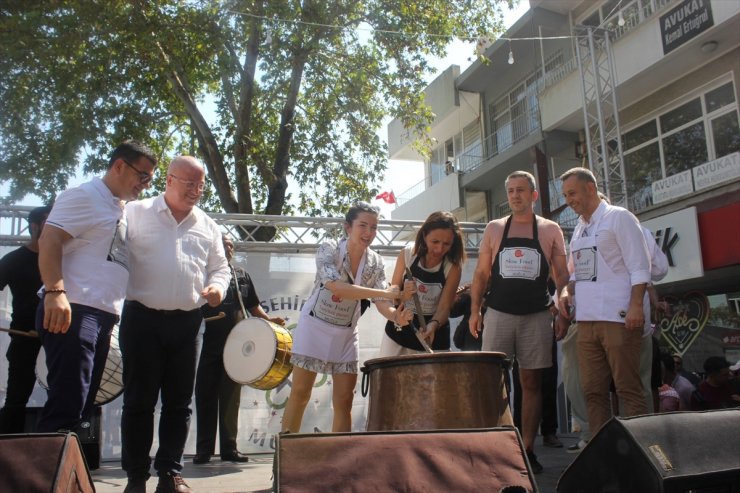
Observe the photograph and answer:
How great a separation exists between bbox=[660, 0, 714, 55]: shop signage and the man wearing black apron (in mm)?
9969

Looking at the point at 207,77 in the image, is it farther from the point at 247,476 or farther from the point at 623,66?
the point at 247,476

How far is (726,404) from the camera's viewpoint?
7.73 m

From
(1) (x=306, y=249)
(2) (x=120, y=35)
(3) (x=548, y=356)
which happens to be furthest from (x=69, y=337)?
(2) (x=120, y=35)

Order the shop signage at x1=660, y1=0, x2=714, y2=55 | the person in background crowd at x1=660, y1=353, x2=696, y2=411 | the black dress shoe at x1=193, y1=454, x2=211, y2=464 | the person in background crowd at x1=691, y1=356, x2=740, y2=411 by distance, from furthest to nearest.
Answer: the shop signage at x1=660, y1=0, x2=714, y2=55
the person in background crowd at x1=660, y1=353, x2=696, y2=411
the person in background crowd at x1=691, y1=356, x2=740, y2=411
the black dress shoe at x1=193, y1=454, x2=211, y2=464

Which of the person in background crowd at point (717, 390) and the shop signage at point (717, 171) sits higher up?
the shop signage at point (717, 171)

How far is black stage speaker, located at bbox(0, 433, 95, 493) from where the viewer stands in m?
2.11

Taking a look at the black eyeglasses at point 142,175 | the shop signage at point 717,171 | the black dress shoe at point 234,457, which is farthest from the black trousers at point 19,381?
the shop signage at point 717,171

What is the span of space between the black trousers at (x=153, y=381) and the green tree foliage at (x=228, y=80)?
32.8 feet

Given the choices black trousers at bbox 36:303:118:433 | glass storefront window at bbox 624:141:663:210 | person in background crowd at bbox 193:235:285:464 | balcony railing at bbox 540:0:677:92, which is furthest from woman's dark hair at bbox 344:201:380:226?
glass storefront window at bbox 624:141:663:210

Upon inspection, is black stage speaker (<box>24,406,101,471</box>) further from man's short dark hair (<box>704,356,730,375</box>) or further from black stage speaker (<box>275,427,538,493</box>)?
man's short dark hair (<box>704,356,730,375</box>)

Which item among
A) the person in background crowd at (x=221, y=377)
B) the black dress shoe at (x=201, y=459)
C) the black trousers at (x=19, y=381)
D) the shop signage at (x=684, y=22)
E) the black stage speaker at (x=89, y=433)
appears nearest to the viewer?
the black trousers at (x=19, y=381)

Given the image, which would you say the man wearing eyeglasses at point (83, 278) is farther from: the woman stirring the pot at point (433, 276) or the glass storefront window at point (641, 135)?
the glass storefront window at point (641, 135)

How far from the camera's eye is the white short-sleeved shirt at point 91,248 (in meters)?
3.15

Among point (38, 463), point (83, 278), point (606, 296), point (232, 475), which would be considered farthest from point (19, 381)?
point (606, 296)
